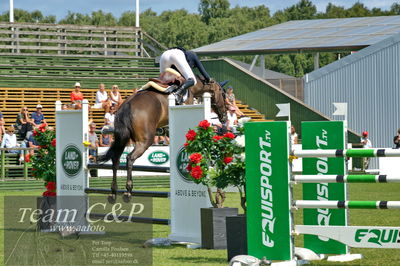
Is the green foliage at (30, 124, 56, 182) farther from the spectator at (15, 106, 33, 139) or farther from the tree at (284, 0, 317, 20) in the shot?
the tree at (284, 0, 317, 20)

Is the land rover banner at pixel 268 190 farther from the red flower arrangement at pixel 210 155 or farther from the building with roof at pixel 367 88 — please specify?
the building with roof at pixel 367 88

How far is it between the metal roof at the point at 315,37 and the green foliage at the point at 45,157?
22789 mm

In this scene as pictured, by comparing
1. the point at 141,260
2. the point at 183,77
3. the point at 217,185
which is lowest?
the point at 141,260

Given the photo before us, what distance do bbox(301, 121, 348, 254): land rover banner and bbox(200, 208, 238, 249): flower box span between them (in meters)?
1.04

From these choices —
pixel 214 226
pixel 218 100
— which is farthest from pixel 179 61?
pixel 214 226

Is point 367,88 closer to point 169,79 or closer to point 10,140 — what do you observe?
point 10,140

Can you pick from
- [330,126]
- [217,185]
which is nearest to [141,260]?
[217,185]

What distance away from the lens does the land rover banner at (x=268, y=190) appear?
7.13 m

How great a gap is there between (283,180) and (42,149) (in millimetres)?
5155

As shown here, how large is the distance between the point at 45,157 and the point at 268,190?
16.1 ft

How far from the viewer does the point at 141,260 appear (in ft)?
26.1

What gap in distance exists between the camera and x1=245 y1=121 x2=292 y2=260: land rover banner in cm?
713

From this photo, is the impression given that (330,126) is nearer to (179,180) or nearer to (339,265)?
(339,265)

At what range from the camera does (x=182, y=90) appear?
11.1m
